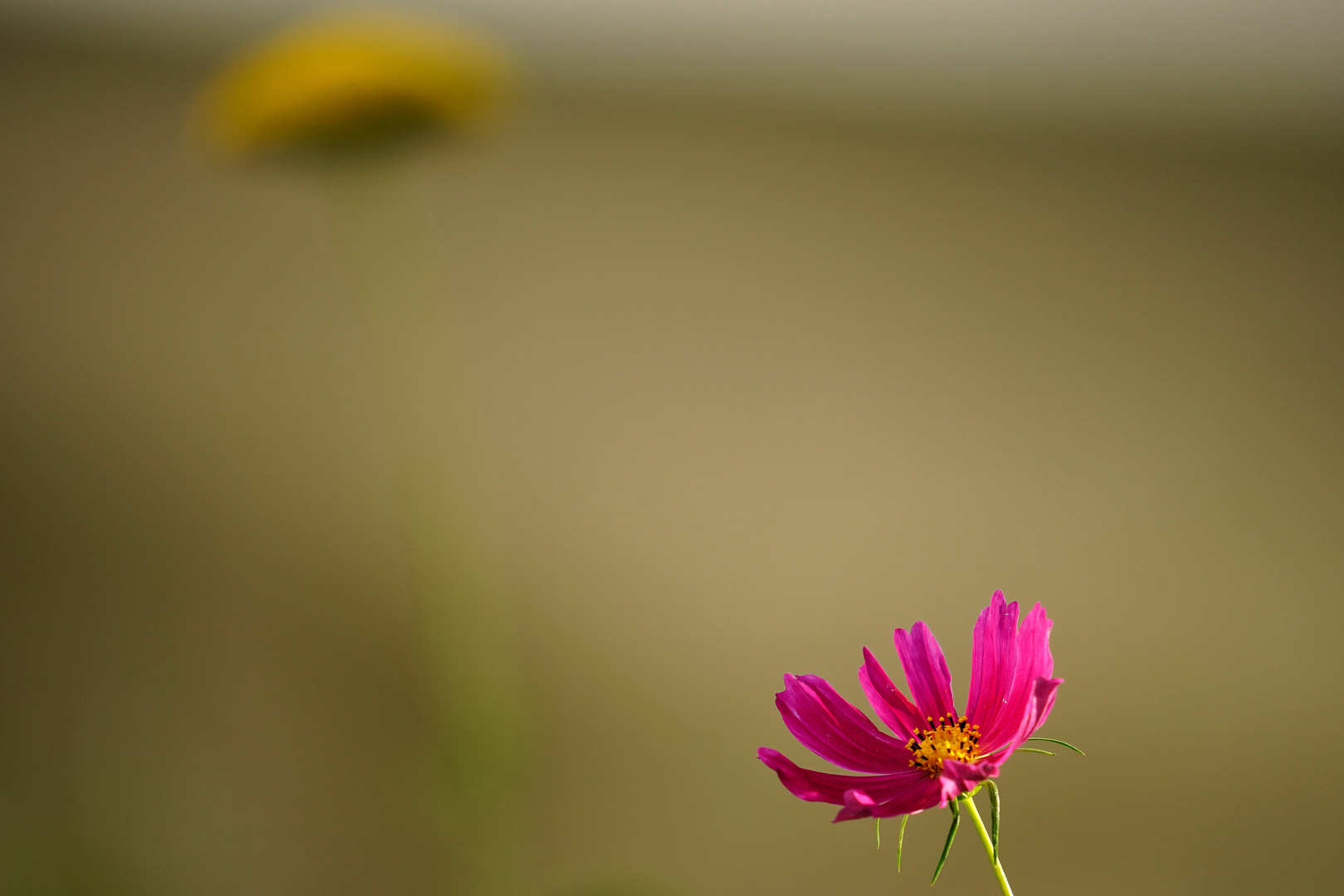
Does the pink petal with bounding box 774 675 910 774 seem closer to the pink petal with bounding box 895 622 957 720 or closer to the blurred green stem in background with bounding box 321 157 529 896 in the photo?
the pink petal with bounding box 895 622 957 720

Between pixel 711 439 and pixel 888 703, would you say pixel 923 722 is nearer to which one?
pixel 888 703

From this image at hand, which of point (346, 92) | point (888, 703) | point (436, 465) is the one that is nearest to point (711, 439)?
point (436, 465)

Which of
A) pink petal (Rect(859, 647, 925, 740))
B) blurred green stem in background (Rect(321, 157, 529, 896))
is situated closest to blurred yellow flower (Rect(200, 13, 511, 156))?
blurred green stem in background (Rect(321, 157, 529, 896))

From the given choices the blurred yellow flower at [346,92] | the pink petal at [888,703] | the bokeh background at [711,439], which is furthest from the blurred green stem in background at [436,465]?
the pink petal at [888,703]

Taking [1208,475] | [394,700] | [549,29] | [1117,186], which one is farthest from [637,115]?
[1208,475]

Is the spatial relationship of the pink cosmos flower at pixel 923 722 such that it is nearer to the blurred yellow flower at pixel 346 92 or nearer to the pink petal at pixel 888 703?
the pink petal at pixel 888 703

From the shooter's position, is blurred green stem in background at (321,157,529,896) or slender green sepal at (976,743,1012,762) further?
blurred green stem in background at (321,157,529,896)
